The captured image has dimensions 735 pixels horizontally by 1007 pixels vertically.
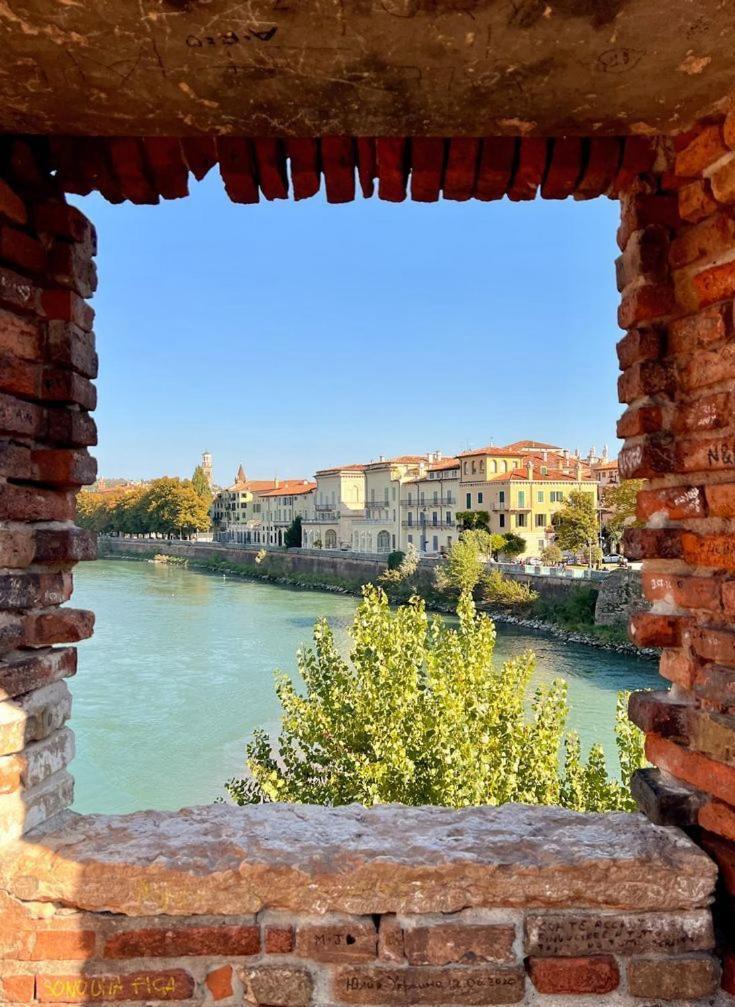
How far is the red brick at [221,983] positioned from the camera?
5.90ft

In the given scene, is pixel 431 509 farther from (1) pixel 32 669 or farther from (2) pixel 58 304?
(1) pixel 32 669

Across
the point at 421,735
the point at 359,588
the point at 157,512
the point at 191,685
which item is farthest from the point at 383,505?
the point at 421,735

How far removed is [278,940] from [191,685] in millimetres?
18755

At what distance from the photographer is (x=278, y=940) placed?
1.81m

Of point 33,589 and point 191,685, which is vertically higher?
point 33,589

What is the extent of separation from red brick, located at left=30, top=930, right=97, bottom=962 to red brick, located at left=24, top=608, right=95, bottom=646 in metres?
0.74

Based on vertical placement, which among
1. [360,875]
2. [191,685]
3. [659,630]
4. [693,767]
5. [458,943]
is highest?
[659,630]

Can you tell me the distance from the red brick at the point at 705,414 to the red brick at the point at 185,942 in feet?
5.72

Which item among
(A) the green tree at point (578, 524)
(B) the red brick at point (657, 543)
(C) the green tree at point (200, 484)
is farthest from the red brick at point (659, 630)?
(C) the green tree at point (200, 484)

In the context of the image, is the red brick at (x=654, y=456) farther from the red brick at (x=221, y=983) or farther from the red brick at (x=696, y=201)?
the red brick at (x=221, y=983)

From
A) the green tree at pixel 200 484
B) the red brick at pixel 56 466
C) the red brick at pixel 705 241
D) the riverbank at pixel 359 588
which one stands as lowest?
the riverbank at pixel 359 588

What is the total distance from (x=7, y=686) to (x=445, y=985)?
1.37 meters

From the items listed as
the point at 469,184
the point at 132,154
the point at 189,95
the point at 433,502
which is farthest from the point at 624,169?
the point at 433,502

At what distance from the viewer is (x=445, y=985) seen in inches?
70.2
